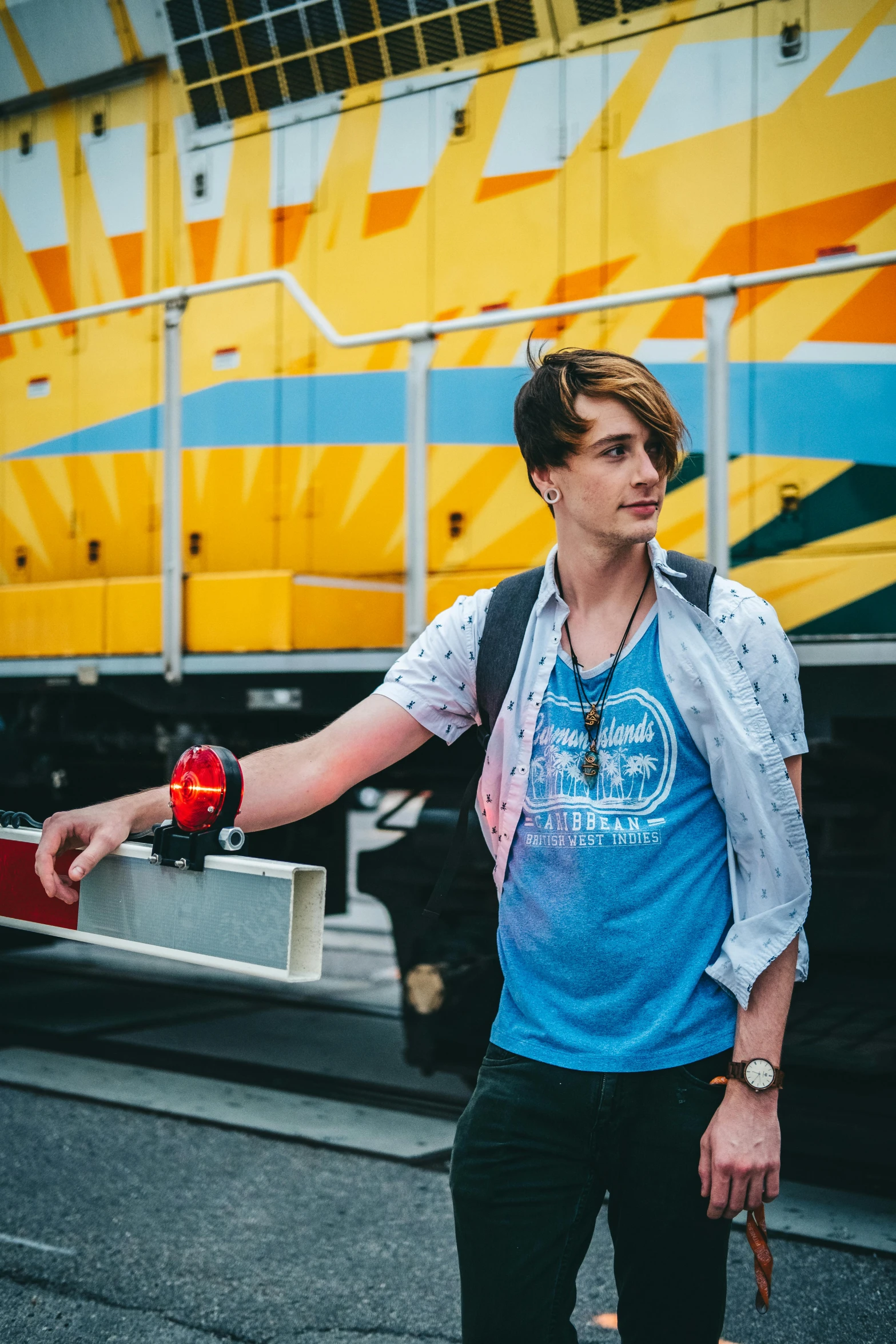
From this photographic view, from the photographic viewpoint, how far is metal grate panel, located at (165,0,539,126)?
537cm

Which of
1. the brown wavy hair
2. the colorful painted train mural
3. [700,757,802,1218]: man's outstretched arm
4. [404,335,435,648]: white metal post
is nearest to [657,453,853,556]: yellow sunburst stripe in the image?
the colorful painted train mural

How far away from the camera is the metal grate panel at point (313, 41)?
537cm

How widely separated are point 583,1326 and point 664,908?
1951 millimetres

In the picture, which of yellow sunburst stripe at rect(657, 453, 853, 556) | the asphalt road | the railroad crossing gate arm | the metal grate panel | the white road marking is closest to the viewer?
the railroad crossing gate arm

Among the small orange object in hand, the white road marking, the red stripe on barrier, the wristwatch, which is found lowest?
the white road marking

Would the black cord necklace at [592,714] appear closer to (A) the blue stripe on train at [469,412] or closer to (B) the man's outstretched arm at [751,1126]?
(B) the man's outstretched arm at [751,1126]

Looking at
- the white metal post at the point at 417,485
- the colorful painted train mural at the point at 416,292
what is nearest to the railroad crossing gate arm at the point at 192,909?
the colorful painted train mural at the point at 416,292

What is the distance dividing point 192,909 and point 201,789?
0.15 metres

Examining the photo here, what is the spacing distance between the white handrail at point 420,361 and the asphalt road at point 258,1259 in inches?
72.5

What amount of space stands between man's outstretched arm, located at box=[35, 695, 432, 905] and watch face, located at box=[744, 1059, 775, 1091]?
69 centimetres

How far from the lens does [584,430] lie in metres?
1.97

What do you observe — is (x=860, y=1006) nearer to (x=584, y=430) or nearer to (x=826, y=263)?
(x=826, y=263)

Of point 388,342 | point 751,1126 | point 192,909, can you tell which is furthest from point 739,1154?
point 388,342

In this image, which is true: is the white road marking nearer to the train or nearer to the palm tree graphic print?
the train
